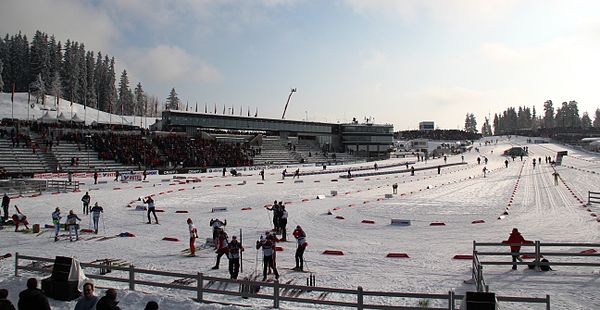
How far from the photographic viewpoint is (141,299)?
1140 cm

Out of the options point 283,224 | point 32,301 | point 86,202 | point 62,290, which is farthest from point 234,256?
point 86,202

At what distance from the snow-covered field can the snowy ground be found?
5cm

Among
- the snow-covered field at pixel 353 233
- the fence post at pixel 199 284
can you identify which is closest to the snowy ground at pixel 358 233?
the snow-covered field at pixel 353 233

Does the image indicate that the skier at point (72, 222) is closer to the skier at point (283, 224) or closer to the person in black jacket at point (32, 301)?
the skier at point (283, 224)

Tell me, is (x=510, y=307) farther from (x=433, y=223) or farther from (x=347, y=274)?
(x=433, y=223)

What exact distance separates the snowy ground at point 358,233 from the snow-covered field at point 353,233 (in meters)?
0.05

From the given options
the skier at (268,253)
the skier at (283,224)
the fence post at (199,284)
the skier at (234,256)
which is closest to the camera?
the fence post at (199,284)

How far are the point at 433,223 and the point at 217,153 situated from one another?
52.1 meters

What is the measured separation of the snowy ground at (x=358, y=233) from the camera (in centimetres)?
1320

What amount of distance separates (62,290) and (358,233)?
46.2 ft

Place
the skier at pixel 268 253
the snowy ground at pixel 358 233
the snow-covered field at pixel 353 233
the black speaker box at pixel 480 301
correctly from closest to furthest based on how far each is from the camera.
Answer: the black speaker box at pixel 480 301
the snow-covered field at pixel 353 233
the snowy ground at pixel 358 233
the skier at pixel 268 253

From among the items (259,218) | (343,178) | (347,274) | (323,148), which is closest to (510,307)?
(347,274)

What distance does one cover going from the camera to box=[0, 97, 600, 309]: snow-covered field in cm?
1309

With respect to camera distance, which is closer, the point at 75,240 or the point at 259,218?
the point at 75,240
